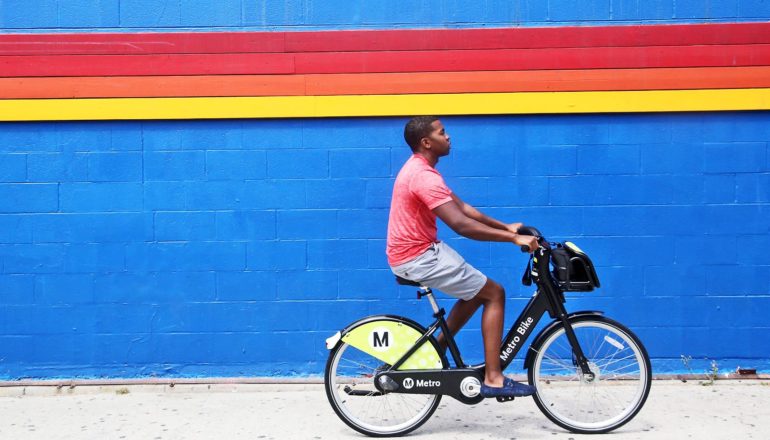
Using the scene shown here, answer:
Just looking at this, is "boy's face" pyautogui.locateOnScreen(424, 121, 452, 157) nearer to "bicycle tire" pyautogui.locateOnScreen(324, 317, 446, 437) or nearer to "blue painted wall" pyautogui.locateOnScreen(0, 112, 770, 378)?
"bicycle tire" pyautogui.locateOnScreen(324, 317, 446, 437)

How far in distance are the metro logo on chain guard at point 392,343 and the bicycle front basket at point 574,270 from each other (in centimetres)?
81

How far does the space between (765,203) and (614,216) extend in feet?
3.35

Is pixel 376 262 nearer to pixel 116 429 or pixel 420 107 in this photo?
pixel 420 107

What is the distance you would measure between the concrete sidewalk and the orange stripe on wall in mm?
1981

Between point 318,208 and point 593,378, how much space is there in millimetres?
2205

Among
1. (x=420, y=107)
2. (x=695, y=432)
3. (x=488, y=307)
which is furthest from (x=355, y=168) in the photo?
(x=695, y=432)

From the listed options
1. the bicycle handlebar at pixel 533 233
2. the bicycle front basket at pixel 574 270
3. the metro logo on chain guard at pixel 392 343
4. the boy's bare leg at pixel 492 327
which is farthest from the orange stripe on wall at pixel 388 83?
the metro logo on chain guard at pixel 392 343

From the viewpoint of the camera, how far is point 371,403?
533 cm

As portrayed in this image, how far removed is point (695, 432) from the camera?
523 cm

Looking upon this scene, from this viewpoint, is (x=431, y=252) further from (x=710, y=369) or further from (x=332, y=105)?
(x=710, y=369)

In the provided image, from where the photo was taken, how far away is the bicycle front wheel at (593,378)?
512 cm

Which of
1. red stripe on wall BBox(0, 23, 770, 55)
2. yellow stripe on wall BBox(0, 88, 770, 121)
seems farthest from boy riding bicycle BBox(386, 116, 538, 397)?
red stripe on wall BBox(0, 23, 770, 55)

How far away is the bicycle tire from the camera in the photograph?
16.9 ft

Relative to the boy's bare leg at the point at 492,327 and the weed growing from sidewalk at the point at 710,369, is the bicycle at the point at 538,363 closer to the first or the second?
the boy's bare leg at the point at 492,327
